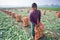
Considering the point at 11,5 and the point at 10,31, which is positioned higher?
the point at 11,5

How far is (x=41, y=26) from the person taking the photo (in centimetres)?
164

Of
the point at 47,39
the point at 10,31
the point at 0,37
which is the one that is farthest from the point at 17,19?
the point at 47,39

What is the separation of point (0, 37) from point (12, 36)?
0.46 feet

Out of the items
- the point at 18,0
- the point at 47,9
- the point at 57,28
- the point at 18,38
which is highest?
the point at 18,0

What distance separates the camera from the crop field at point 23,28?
1643 millimetres

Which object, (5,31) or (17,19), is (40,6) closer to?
(17,19)

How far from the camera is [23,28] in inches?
68.0

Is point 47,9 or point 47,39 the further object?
point 47,9

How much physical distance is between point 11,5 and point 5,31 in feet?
Result: 1.04

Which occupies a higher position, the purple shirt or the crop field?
the purple shirt

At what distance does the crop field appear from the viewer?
1.64 metres

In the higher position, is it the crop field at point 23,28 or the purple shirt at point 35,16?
the purple shirt at point 35,16

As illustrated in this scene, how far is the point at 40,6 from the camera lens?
5.69ft

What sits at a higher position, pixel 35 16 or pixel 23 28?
pixel 35 16
